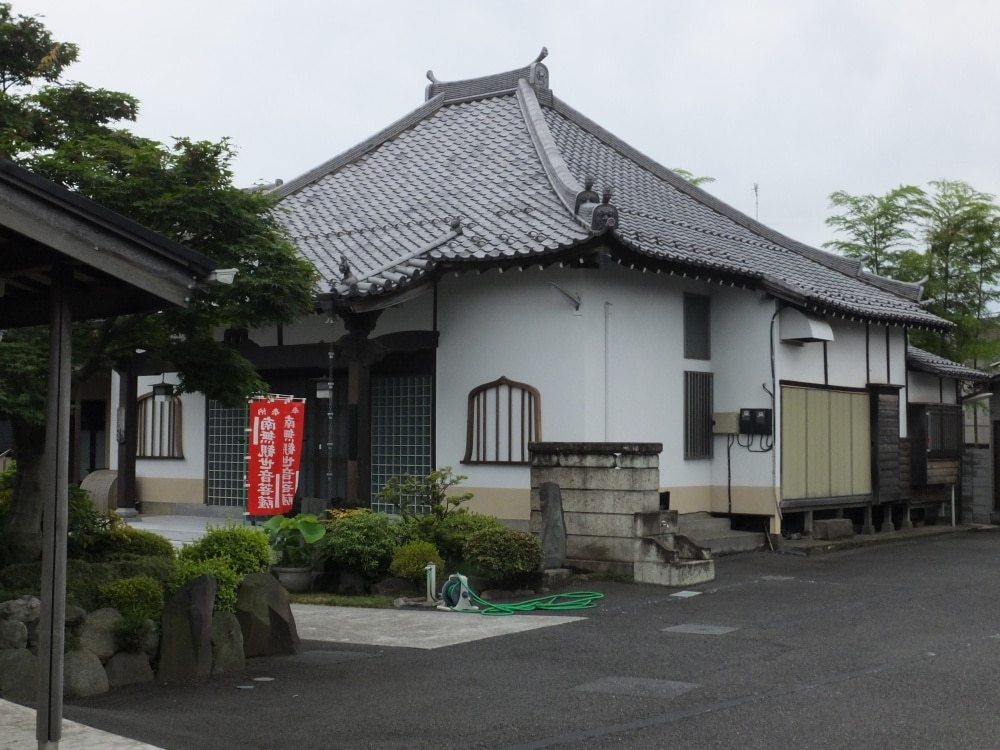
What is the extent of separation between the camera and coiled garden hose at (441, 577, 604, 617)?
12.2 m

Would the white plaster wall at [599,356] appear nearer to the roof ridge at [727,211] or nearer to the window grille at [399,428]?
the window grille at [399,428]

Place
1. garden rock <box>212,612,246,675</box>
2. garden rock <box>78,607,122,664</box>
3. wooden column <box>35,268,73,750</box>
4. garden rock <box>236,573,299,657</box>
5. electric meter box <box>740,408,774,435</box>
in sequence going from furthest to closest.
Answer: electric meter box <box>740,408,774,435</box> → garden rock <box>236,573,299,657</box> → garden rock <box>212,612,246,675</box> → garden rock <box>78,607,122,664</box> → wooden column <box>35,268,73,750</box>

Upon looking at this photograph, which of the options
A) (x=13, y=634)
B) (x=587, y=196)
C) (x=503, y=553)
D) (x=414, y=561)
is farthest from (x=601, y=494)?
(x=13, y=634)

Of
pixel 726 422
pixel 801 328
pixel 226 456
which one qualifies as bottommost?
pixel 226 456

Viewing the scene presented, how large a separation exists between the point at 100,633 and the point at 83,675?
0.38m

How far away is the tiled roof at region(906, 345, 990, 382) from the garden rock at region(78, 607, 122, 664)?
58.2 ft

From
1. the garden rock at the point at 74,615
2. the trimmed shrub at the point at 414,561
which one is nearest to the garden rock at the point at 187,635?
the garden rock at the point at 74,615

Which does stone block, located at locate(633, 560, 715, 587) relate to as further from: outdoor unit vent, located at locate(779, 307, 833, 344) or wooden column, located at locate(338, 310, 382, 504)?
outdoor unit vent, located at locate(779, 307, 833, 344)

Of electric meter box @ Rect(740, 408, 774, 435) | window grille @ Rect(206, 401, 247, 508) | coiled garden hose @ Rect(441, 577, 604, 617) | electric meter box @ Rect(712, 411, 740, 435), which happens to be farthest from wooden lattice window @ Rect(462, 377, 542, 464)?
window grille @ Rect(206, 401, 247, 508)

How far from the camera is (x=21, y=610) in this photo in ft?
26.4

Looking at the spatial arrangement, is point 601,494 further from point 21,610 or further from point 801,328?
point 21,610

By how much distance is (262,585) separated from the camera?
9719 millimetres

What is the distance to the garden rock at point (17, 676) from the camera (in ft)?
25.2

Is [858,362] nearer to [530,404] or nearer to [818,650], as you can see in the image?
[530,404]
